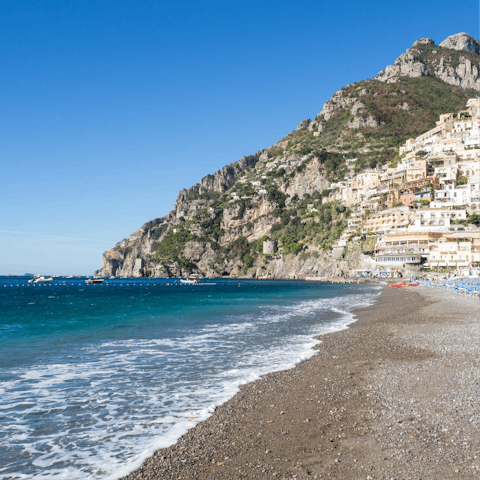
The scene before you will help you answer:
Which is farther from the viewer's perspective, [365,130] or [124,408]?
[365,130]

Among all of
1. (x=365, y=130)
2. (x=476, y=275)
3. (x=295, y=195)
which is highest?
(x=365, y=130)

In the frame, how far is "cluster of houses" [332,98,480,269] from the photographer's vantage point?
88.3 metres

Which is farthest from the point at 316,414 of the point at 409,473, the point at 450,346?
the point at 450,346

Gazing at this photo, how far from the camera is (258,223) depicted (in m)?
168

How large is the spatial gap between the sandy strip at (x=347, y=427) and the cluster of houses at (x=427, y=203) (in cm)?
8399

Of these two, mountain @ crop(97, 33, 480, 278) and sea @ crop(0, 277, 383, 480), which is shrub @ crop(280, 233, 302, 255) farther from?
sea @ crop(0, 277, 383, 480)

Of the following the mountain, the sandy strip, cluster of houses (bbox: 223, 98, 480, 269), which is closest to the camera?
the sandy strip

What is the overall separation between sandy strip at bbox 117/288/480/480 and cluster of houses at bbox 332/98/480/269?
84.0 meters

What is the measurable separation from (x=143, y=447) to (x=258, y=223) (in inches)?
6347

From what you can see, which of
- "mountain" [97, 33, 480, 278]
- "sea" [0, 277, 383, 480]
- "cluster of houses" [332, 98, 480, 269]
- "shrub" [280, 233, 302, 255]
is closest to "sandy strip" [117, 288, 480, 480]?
"sea" [0, 277, 383, 480]

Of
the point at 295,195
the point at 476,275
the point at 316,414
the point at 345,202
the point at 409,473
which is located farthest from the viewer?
the point at 295,195

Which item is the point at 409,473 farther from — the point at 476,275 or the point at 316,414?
the point at 476,275

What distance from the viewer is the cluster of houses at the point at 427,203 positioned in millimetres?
88312

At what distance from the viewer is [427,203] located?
330 feet
